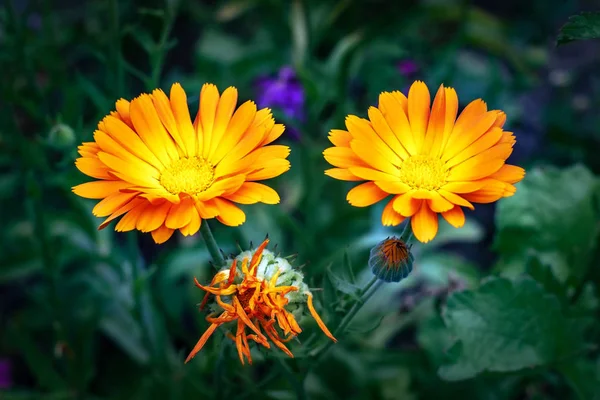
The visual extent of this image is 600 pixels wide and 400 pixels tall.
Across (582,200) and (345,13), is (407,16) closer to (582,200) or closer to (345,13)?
(345,13)

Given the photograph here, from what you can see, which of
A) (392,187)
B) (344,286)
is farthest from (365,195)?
(344,286)

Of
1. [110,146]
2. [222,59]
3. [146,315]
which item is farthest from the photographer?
[222,59]

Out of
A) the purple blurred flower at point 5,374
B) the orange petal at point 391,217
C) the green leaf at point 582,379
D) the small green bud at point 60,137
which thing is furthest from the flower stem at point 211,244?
the purple blurred flower at point 5,374

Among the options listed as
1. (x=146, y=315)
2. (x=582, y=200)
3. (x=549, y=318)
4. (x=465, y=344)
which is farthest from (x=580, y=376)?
(x=146, y=315)

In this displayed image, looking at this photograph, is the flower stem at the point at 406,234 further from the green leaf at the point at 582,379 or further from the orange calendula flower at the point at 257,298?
the green leaf at the point at 582,379

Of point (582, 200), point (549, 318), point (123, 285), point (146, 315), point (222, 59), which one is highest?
point (222, 59)

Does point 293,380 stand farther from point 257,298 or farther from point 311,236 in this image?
point 311,236

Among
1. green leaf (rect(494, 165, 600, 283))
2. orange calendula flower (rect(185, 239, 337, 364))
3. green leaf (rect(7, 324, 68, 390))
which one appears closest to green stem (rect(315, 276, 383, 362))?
orange calendula flower (rect(185, 239, 337, 364))
